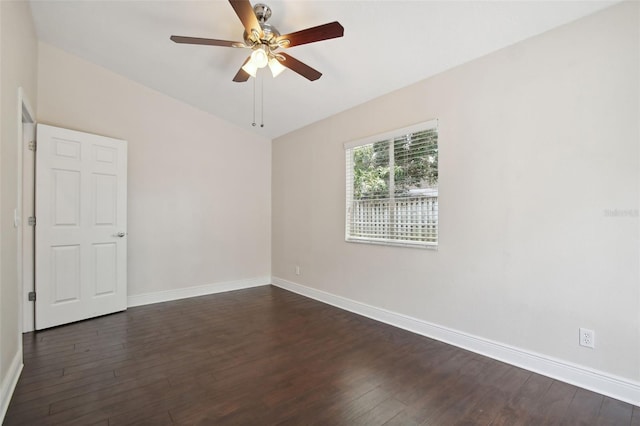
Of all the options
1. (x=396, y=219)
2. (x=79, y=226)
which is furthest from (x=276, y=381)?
(x=79, y=226)

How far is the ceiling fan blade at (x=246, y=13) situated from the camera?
6.09 ft

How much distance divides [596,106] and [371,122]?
201cm

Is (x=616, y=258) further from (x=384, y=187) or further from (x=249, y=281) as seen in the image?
(x=249, y=281)

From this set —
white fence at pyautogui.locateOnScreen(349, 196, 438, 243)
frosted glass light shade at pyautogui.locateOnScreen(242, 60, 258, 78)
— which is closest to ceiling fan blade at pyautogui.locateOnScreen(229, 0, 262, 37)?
frosted glass light shade at pyautogui.locateOnScreen(242, 60, 258, 78)

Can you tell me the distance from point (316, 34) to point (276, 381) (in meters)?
2.46

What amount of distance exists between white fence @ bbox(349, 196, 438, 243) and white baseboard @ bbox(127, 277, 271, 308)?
83.6 inches

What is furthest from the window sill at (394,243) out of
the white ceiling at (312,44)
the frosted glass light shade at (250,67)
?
the frosted glass light shade at (250,67)

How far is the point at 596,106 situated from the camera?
6.81 ft

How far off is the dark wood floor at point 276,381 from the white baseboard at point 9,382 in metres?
0.04

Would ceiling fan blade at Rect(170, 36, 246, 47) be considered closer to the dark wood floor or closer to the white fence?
the white fence

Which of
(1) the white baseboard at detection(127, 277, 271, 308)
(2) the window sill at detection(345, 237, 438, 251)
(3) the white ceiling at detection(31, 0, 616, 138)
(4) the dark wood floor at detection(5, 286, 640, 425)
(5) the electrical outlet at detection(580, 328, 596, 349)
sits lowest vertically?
(4) the dark wood floor at detection(5, 286, 640, 425)

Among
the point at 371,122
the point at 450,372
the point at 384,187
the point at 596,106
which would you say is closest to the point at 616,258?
the point at 596,106

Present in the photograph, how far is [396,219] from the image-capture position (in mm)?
3350

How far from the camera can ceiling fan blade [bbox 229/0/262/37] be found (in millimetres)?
1855
